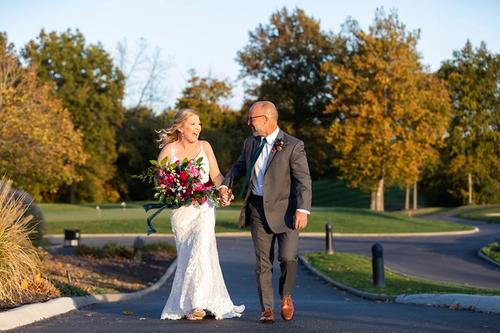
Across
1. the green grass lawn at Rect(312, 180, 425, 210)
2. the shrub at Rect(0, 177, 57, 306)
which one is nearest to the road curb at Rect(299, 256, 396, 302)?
the shrub at Rect(0, 177, 57, 306)

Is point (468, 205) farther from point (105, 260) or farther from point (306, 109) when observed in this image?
point (105, 260)

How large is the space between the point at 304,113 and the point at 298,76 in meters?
2.72

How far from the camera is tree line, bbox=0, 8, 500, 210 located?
5225 centimetres

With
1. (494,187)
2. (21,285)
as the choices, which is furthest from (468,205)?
(21,285)

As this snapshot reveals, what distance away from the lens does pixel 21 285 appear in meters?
11.7

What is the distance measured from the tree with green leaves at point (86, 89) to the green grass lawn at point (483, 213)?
88.1 feet

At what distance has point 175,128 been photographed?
10.7m

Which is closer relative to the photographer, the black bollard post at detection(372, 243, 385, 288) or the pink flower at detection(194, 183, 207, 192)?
the pink flower at detection(194, 183, 207, 192)

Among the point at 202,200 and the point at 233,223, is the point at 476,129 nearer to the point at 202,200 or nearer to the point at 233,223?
the point at 233,223

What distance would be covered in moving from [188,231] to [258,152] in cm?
133

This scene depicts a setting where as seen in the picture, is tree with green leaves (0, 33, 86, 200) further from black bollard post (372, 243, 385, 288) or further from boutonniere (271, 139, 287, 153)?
boutonniere (271, 139, 287, 153)

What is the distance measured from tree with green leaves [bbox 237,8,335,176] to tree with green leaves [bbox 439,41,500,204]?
1126 centimetres

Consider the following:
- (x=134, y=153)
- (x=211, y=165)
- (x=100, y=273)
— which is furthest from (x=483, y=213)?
(x=211, y=165)

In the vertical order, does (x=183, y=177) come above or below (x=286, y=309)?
above
